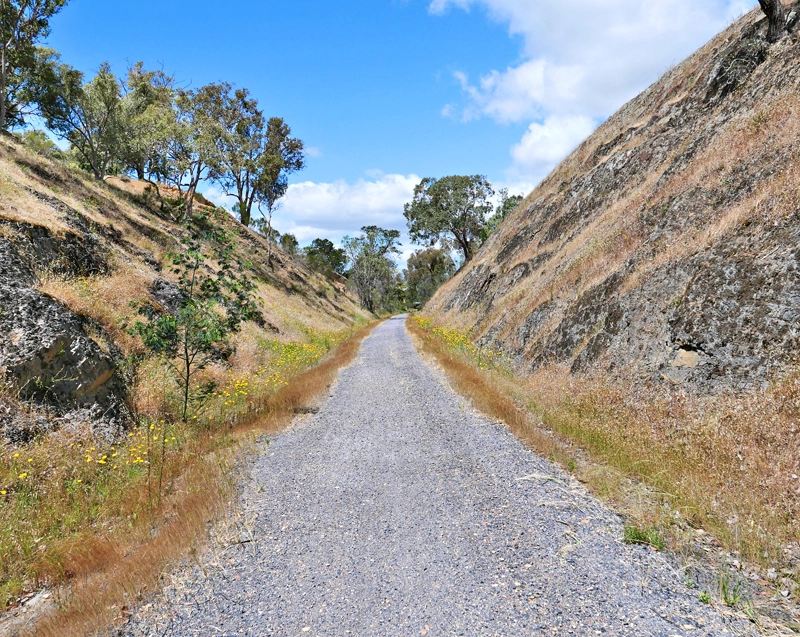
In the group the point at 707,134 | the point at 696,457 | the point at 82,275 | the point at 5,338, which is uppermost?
the point at 707,134

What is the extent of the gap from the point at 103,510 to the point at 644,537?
6.70 m

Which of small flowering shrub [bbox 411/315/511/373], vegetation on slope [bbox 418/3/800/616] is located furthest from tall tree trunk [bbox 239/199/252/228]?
vegetation on slope [bbox 418/3/800/616]

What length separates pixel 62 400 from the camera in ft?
23.1

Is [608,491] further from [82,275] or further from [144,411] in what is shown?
[82,275]

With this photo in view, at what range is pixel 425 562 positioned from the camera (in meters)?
4.27

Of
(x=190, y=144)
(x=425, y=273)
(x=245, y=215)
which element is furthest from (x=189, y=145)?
(x=425, y=273)

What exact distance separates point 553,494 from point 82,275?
13.1 m

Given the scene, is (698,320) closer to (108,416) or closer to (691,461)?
(691,461)

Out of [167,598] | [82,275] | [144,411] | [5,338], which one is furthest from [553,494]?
[82,275]

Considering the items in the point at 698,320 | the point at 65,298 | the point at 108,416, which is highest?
the point at 65,298

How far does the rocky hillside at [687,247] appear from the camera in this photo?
6676 mm

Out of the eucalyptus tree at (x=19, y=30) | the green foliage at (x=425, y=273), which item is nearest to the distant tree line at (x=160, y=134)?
the eucalyptus tree at (x=19, y=30)

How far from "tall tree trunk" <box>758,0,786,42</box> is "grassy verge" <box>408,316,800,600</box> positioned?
14.2 metres

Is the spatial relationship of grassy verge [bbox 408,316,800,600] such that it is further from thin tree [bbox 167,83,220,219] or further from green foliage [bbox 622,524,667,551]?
thin tree [bbox 167,83,220,219]
